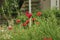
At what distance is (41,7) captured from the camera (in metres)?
14.9

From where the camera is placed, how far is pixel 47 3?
A: 51.2ft

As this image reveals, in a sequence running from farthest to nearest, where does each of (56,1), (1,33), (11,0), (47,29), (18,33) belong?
(56,1) < (11,0) < (1,33) < (18,33) < (47,29)

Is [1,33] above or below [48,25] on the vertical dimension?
below

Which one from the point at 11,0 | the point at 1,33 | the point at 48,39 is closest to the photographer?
the point at 48,39

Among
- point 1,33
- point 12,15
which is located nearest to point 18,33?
point 1,33

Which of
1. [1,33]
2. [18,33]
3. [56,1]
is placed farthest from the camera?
[56,1]

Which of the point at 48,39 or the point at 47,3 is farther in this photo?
the point at 47,3

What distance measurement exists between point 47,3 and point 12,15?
238cm

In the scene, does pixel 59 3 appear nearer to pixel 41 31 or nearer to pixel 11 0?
pixel 11 0

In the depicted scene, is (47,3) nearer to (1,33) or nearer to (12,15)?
(12,15)

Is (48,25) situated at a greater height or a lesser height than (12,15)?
greater

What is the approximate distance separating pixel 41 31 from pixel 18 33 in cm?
53

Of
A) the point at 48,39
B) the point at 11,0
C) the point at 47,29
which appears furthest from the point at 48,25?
the point at 11,0

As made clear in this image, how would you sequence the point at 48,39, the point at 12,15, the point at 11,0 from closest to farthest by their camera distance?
1. the point at 48,39
2. the point at 11,0
3. the point at 12,15
